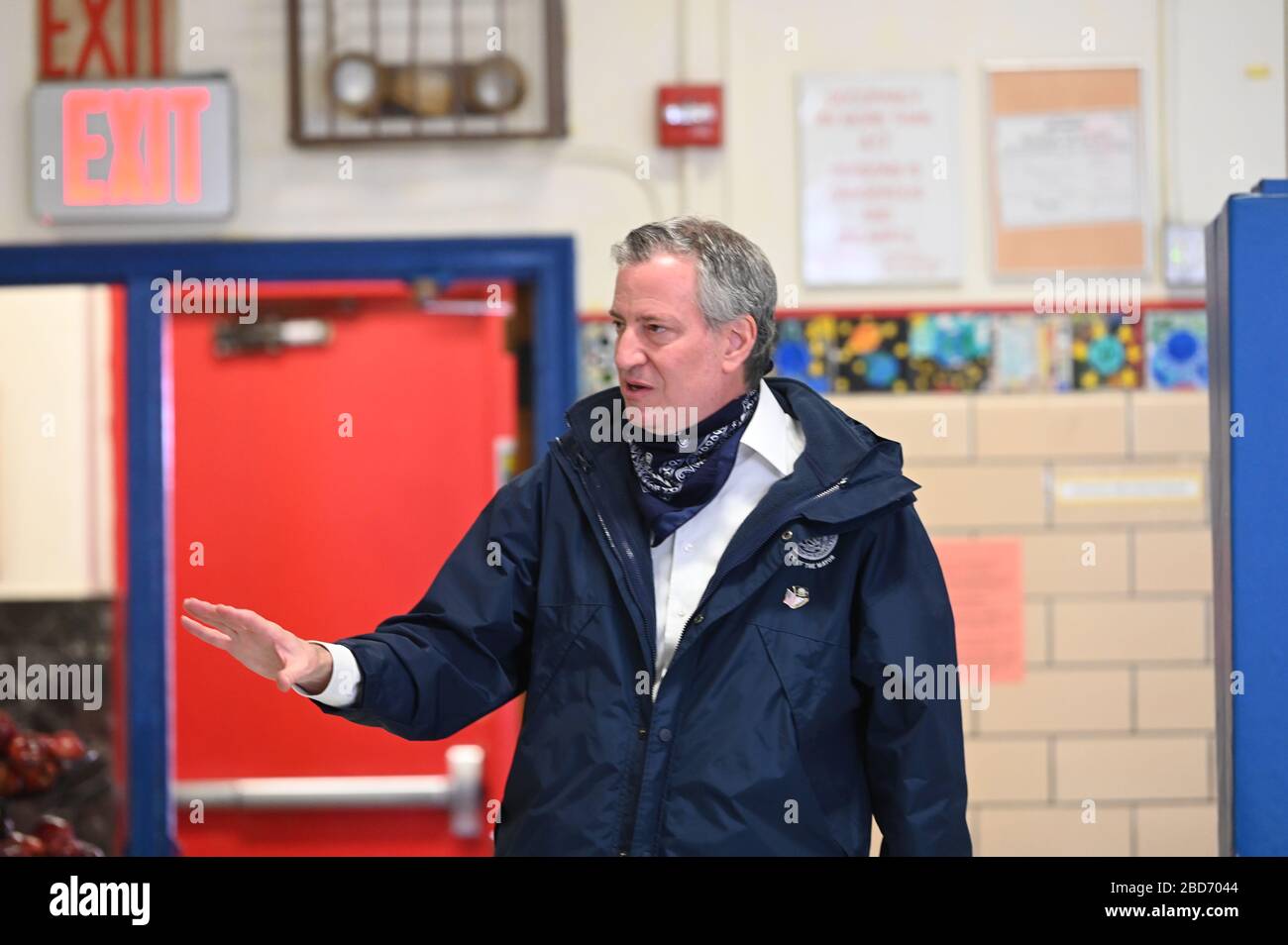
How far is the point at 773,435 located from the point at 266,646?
692 mm

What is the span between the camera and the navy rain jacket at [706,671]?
5.65 ft

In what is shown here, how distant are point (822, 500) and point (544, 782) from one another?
475 mm

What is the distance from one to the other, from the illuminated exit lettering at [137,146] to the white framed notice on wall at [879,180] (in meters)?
1.50

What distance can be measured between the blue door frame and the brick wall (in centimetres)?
77

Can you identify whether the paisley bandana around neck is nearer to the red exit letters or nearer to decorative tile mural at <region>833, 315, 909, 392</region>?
decorative tile mural at <region>833, 315, 909, 392</region>

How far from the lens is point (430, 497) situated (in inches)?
171

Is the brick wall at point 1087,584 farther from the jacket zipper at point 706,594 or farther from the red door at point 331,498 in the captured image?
the jacket zipper at point 706,594

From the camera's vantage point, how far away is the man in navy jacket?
5.67 feet

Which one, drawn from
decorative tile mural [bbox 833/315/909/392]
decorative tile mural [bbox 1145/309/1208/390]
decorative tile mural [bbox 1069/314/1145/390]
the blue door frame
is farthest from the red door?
decorative tile mural [bbox 1145/309/1208/390]

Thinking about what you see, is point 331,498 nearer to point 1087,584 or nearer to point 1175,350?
point 1087,584

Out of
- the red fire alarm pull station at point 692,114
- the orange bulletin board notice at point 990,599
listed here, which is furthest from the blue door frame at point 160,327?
the orange bulletin board notice at point 990,599
